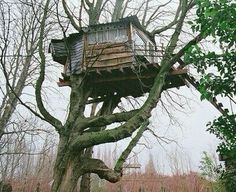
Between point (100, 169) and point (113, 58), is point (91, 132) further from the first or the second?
point (113, 58)

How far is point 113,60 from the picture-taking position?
10094 mm

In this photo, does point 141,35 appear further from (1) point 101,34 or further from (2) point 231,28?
(2) point 231,28

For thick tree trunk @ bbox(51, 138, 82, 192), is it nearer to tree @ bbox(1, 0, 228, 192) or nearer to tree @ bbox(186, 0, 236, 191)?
tree @ bbox(1, 0, 228, 192)

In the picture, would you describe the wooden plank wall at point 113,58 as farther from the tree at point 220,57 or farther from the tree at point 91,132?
the tree at point 220,57

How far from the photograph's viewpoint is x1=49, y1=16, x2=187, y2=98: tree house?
9.56 m

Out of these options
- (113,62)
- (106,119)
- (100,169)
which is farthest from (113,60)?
(100,169)

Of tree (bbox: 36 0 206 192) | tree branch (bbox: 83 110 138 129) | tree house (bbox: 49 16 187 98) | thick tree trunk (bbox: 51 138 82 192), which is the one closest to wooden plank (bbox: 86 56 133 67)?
tree house (bbox: 49 16 187 98)

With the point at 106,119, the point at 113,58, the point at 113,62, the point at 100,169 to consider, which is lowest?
the point at 100,169

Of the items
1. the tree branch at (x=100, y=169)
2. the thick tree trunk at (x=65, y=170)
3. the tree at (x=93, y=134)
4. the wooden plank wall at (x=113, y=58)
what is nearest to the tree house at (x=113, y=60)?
the wooden plank wall at (x=113, y=58)

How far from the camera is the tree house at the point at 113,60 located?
9.56 metres

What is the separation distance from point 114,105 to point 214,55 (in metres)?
5.65

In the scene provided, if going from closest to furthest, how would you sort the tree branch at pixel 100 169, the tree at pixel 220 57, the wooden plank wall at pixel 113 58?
the tree at pixel 220 57 → the tree branch at pixel 100 169 → the wooden plank wall at pixel 113 58

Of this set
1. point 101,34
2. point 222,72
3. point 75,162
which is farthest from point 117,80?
point 222,72

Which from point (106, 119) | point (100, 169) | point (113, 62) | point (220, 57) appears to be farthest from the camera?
point (113, 62)
